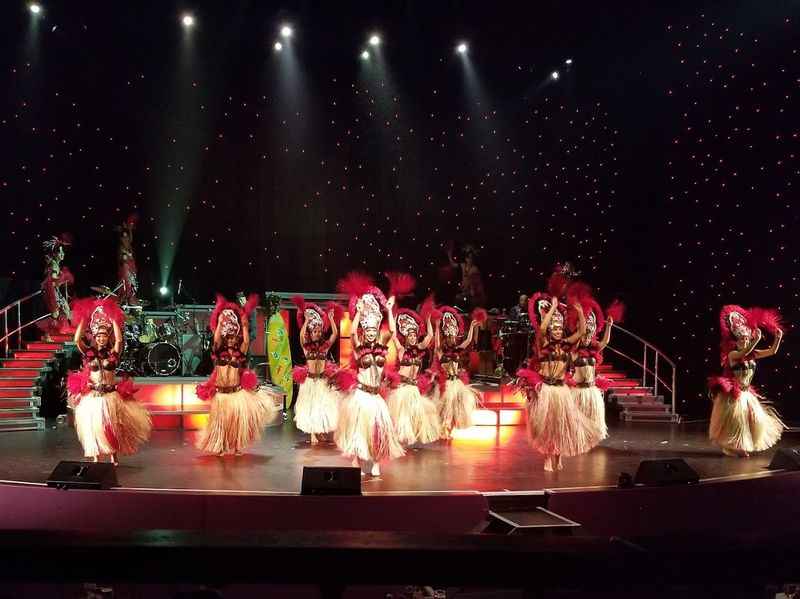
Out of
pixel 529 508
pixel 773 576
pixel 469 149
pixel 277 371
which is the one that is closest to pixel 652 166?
pixel 469 149

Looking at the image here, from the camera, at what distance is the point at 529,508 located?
5.42m

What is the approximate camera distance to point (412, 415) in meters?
7.84

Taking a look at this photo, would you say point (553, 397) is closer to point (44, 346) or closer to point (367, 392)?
point (367, 392)

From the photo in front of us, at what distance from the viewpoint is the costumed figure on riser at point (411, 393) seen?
306 inches

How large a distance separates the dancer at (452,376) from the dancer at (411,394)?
622mm

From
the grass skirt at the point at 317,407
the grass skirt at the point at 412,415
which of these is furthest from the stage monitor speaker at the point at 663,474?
the grass skirt at the point at 317,407

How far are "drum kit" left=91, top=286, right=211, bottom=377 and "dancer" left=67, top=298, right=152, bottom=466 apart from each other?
13.7 ft

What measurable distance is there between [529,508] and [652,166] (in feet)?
25.7

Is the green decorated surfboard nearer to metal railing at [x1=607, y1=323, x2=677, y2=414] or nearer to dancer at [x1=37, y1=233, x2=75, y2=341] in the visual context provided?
dancer at [x1=37, y1=233, x2=75, y2=341]

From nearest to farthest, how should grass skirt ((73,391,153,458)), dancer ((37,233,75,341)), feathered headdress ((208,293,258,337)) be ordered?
1. grass skirt ((73,391,153,458))
2. feathered headdress ((208,293,258,337))
3. dancer ((37,233,75,341))

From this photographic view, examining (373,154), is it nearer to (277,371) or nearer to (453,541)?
(277,371)

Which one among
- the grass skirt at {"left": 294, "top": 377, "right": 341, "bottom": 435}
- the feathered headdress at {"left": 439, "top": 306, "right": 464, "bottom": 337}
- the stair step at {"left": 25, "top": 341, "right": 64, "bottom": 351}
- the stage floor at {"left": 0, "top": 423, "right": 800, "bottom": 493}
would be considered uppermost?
the feathered headdress at {"left": 439, "top": 306, "right": 464, "bottom": 337}

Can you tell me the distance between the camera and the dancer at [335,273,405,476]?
6.24 meters

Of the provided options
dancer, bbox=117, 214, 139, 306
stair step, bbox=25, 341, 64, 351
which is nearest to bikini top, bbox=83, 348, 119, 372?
stair step, bbox=25, 341, 64, 351
